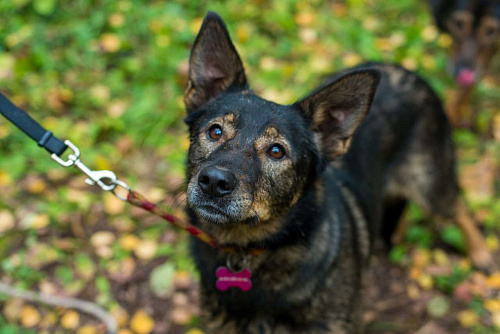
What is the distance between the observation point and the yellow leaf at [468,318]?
156 inches

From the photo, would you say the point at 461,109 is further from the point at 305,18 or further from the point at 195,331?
the point at 195,331

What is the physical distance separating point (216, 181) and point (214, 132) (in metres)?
0.48

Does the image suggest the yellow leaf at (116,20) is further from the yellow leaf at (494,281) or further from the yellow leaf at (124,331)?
the yellow leaf at (494,281)

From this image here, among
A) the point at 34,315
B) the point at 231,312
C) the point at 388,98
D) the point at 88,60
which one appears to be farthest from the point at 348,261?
the point at 88,60

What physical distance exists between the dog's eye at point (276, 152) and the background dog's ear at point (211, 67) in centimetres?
55

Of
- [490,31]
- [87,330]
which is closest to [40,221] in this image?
[87,330]

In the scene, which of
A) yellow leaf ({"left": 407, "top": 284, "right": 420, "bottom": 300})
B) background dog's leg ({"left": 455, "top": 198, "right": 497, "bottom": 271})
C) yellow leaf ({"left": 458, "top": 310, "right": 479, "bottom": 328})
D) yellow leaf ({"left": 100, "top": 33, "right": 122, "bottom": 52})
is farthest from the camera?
yellow leaf ({"left": 100, "top": 33, "right": 122, "bottom": 52})

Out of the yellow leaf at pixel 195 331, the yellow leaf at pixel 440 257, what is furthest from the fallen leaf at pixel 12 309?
the yellow leaf at pixel 440 257

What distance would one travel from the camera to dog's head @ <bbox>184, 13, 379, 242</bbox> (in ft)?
7.89

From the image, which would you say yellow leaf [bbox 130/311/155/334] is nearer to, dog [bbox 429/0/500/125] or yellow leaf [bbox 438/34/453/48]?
dog [bbox 429/0/500/125]

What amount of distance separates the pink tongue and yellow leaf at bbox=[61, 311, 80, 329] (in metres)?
4.56

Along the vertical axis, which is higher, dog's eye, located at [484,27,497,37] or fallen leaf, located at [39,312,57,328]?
dog's eye, located at [484,27,497,37]

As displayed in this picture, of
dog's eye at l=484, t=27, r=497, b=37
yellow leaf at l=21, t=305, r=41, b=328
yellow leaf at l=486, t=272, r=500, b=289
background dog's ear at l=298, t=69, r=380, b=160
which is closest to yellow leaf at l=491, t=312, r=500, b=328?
yellow leaf at l=486, t=272, r=500, b=289

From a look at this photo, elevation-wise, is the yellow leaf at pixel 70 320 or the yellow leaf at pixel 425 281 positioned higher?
the yellow leaf at pixel 425 281
